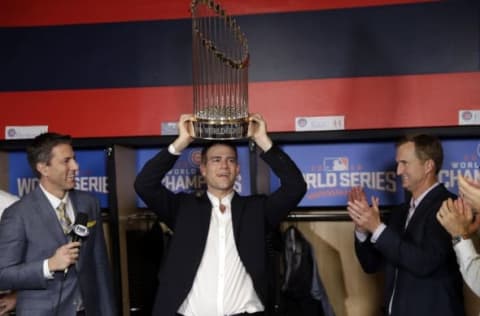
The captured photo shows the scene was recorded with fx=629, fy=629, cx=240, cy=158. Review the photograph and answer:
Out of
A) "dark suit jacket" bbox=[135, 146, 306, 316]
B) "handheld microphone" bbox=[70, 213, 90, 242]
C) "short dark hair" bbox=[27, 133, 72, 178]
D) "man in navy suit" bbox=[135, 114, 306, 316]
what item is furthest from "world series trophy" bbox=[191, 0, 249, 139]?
"short dark hair" bbox=[27, 133, 72, 178]

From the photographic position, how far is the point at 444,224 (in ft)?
7.35

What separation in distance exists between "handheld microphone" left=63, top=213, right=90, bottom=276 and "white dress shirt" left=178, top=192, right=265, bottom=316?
463mm

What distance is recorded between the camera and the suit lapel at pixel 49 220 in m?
2.50

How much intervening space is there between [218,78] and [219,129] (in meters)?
0.39

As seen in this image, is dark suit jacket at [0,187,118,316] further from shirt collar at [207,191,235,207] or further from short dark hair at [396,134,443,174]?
short dark hair at [396,134,443,174]

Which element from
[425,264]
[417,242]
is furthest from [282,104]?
[425,264]

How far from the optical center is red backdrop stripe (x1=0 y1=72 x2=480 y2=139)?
3.04 meters

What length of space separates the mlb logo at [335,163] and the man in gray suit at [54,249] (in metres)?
1.19

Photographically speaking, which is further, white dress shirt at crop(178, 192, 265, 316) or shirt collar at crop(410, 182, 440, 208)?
shirt collar at crop(410, 182, 440, 208)

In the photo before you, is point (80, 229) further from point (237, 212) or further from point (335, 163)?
point (335, 163)

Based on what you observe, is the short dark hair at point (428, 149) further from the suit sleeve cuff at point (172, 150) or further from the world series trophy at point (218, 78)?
the suit sleeve cuff at point (172, 150)

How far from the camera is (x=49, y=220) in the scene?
2504 mm

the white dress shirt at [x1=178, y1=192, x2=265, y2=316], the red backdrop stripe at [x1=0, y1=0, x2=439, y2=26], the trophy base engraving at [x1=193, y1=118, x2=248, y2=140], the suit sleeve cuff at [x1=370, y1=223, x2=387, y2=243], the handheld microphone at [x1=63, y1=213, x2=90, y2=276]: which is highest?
the red backdrop stripe at [x1=0, y1=0, x2=439, y2=26]

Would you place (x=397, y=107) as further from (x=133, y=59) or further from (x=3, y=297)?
(x=3, y=297)
